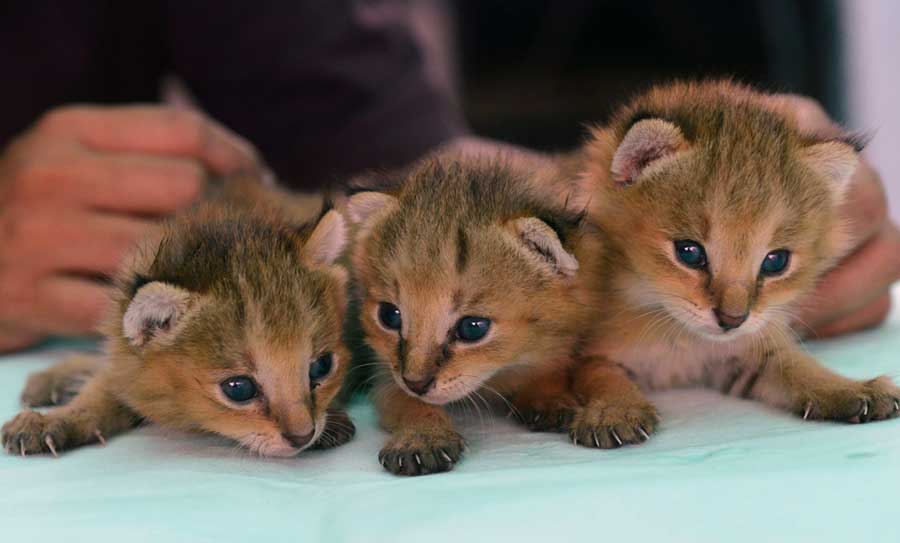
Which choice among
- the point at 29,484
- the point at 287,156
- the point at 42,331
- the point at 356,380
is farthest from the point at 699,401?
the point at 287,156

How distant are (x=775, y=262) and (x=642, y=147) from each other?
294 millimetres

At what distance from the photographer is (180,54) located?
287cm

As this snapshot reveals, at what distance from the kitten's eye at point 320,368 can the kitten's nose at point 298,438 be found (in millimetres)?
104

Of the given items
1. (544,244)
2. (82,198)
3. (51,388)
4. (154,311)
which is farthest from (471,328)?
(82,198)

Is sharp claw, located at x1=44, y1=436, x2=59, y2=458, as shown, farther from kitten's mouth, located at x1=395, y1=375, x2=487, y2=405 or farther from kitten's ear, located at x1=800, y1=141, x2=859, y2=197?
kitten's ear, located at x1=800, y1=141, x2=859, y2=197

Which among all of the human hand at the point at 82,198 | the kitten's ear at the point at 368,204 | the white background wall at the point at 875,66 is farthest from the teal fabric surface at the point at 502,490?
the white background wall at the point at 875,66

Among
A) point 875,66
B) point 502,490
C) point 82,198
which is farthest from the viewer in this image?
point 875,66

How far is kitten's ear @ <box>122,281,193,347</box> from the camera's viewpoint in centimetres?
144

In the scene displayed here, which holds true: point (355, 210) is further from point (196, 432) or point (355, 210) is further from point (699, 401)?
point (699, 401)

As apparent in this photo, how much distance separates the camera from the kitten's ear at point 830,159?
1.61m

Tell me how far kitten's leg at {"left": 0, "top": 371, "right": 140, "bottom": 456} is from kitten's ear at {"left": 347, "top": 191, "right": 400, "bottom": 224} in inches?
20.5

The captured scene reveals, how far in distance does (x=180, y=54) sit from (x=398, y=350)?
5.57 feet

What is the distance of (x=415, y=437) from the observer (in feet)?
4.72

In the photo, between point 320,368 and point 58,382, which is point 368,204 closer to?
point 320,368
